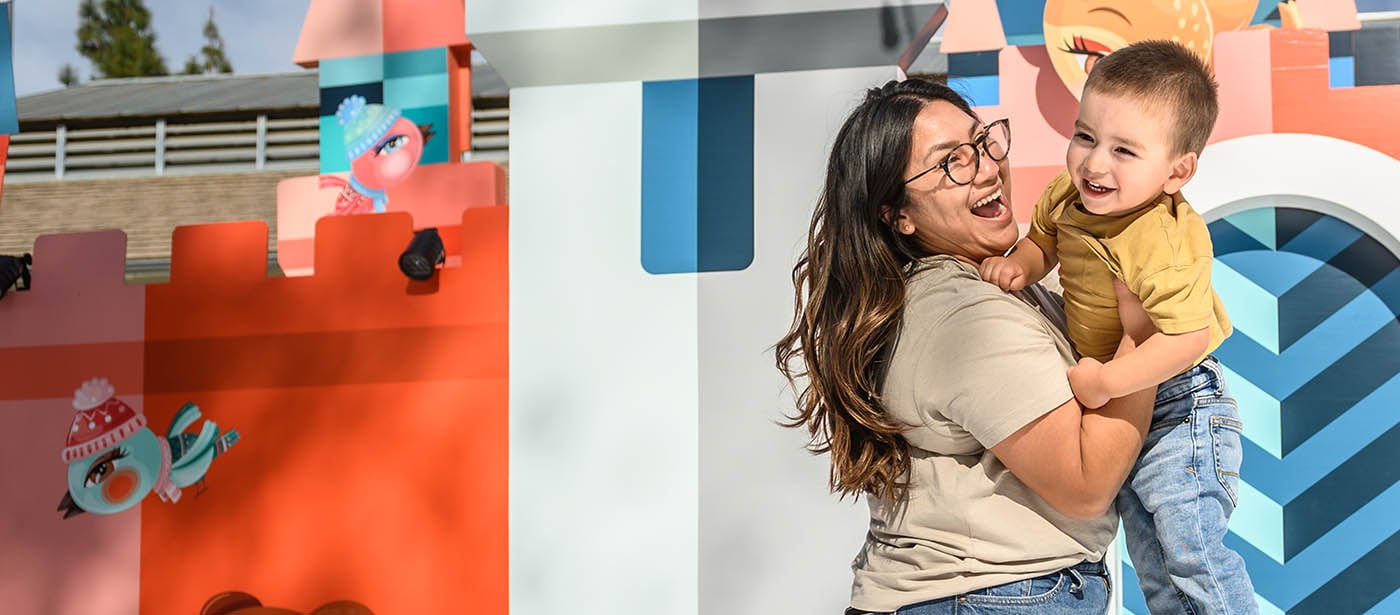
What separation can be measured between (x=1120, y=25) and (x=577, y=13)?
1.75 m

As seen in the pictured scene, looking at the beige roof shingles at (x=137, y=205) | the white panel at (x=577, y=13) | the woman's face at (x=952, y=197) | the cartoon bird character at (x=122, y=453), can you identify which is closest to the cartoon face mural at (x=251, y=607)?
the cartoon bird character at (x=122, y=453)

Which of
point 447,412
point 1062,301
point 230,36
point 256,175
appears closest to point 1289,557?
point 1062,301

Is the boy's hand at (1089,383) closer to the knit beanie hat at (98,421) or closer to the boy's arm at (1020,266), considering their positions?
the boy's arm at (1020,266)

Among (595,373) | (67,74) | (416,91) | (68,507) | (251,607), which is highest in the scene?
(67,74)

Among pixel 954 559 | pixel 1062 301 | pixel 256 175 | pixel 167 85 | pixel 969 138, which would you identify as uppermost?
pixel 167 85

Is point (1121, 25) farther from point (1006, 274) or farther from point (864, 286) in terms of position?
point (864, 286)

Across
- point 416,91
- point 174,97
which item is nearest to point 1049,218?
point 416,91

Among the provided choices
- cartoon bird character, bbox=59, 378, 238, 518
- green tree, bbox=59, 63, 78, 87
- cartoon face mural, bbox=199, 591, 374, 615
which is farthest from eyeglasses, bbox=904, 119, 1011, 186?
green tree, bbox=59, 63, 78, 87

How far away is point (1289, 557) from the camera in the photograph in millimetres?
3471

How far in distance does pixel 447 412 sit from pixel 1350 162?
9.09 feet

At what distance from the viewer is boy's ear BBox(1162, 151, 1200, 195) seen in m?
1.73

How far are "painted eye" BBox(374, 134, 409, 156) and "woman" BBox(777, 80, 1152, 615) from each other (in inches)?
153

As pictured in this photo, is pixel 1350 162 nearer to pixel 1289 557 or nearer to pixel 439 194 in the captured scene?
pixel 1289 557

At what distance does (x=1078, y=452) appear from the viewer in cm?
166
